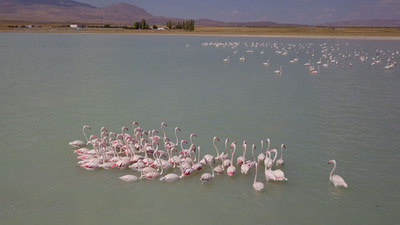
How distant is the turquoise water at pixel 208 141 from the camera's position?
8570mm

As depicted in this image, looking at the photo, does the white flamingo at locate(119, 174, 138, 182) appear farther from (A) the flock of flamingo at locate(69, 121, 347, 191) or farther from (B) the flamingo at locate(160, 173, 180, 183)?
(B) the flamingo at locate(160, 173, 180, 183)

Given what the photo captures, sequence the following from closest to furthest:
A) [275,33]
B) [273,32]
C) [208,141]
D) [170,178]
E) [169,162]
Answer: [170,178]
[169,162]
[208,141]
[275,33]
[273,32]

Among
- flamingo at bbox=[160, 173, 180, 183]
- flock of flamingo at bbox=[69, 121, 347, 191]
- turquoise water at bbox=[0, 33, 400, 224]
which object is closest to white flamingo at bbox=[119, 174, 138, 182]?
flock of flamingo at bbox=[69, 121, 347, 191]

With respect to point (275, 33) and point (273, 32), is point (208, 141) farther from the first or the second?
point (273, 32)

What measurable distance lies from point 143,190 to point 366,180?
6408 mm

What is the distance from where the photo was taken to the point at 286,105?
18.4 meters

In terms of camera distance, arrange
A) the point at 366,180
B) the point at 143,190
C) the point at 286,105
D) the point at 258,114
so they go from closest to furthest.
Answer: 1. the point at 143,190
2. the point at 366,180
3. the point at 258,114
4. the point at 286,105

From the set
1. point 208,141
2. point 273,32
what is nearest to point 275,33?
point 273,32

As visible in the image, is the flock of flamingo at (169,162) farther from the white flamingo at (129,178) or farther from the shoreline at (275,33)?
the shoreline at (275,33)

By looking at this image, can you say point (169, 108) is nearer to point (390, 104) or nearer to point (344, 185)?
point (344, 185)

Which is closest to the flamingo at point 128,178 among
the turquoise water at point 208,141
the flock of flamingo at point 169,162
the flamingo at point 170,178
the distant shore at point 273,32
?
the flock of flamingo at point 169,162

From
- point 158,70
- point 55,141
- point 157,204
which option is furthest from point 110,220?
point 158,70

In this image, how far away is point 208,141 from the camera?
12836mm

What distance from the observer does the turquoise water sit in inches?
337
